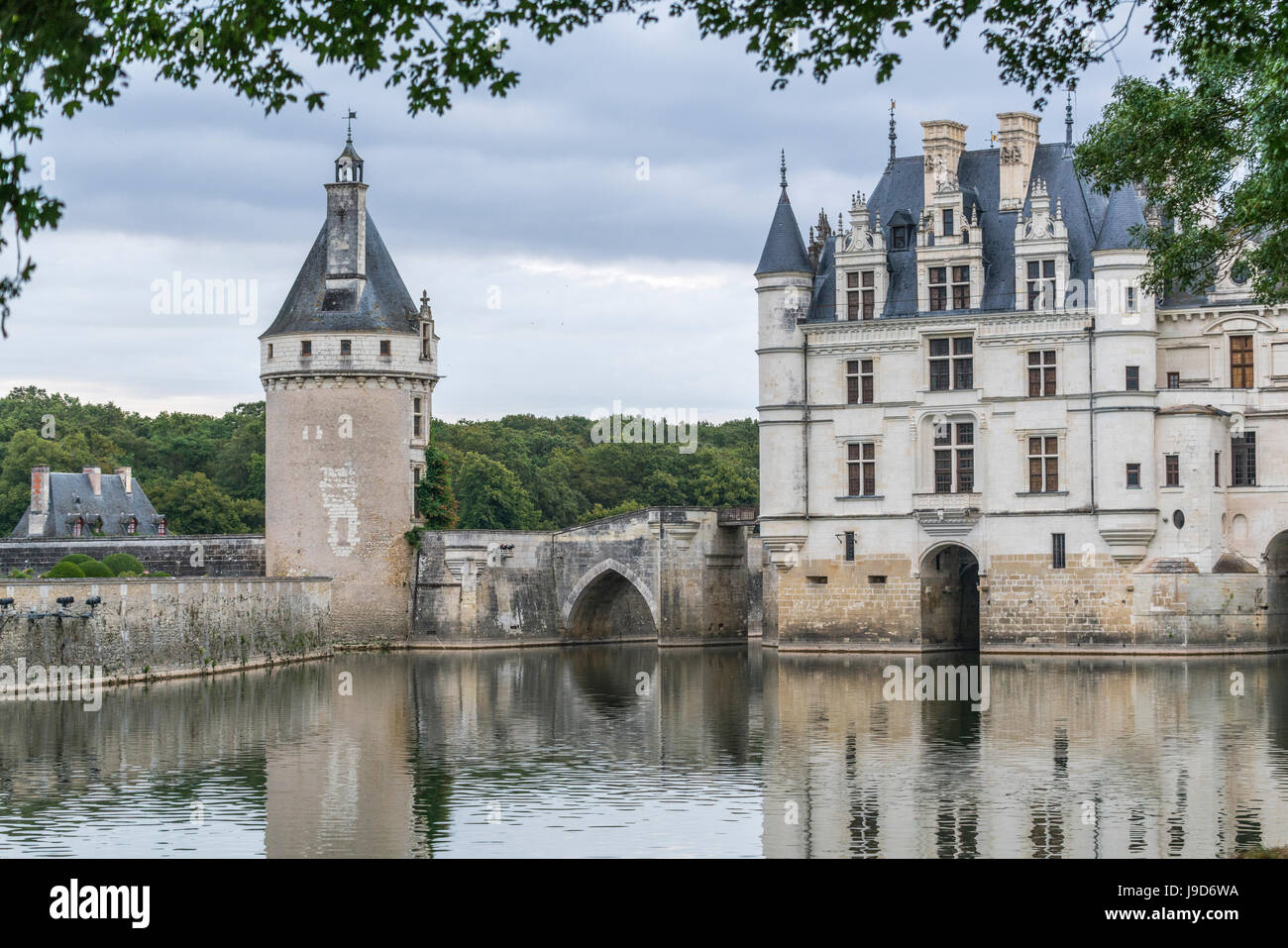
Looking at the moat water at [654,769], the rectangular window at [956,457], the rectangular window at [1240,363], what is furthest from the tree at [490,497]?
the rectangular window at [1240,363]

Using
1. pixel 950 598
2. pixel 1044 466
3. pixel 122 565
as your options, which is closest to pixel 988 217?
pixel 1044 466

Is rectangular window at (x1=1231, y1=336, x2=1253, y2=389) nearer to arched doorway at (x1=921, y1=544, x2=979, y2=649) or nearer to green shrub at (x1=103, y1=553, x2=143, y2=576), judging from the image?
arched doorway at (x1=921, y1=544, x2=979, y2=649)

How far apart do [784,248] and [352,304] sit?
35.4 ft

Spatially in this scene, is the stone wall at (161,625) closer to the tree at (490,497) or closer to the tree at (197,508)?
the tree at (490,497)

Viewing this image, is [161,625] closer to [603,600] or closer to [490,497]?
[603,600]

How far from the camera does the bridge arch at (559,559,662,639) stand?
5125cm

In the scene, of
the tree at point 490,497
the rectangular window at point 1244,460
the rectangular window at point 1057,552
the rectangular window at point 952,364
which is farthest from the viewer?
the tree at point 490,497

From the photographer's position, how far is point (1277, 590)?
44406 mm

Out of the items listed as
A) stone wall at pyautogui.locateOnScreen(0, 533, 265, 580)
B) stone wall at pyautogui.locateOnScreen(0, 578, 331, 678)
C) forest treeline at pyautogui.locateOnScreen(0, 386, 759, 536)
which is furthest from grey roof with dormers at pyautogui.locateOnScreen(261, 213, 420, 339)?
forest treeline at pyautogui.locateOnScreen(0, 386, 759, 536)

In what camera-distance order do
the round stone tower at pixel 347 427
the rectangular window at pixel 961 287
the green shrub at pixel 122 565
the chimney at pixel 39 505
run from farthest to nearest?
the chimney at pixel 39 505, the round stone tower at pixel 347 427, the rectangular window at pixel 961 287, the green shrub at pixel 122 565

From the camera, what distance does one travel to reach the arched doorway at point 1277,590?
4384cm

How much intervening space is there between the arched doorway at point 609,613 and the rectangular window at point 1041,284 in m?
13.2
